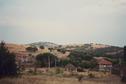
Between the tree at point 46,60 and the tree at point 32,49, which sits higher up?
the tree at point 32,49

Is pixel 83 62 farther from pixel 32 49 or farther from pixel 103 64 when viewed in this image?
pixel 32 49

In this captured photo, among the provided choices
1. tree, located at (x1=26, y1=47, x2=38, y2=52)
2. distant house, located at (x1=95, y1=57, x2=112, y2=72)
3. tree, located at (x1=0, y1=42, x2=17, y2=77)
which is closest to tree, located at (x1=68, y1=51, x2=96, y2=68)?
distant house, located at (x1=95, y1=57, x2=112, y2=72)

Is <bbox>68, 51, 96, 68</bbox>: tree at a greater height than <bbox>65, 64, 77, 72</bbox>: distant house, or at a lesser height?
greater

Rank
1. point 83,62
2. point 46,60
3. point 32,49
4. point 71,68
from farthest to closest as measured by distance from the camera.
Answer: point 32,49 < point 46,60 < point 83,62 < point 71,68

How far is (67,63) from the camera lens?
35.0m

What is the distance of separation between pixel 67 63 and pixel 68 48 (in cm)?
1840

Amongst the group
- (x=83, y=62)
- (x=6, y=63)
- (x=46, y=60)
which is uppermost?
(x=6, y=63)

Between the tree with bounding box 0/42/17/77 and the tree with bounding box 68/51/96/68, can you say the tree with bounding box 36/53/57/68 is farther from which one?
the tree with bounding box 0/42/17/77

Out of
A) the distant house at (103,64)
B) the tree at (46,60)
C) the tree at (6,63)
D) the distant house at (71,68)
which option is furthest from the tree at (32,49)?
the tree at (6,63)

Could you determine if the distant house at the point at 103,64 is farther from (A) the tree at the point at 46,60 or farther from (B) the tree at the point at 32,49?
(B) the tree at the point at 32,49

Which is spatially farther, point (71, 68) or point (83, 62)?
point (83, 62)

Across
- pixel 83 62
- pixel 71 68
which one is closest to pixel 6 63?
pixel 71 68

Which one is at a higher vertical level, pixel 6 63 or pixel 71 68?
pixel 6 63

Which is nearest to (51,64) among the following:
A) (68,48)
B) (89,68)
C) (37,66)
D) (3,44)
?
(37,66)
